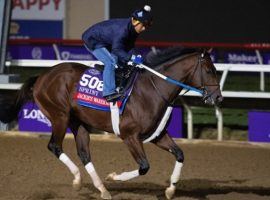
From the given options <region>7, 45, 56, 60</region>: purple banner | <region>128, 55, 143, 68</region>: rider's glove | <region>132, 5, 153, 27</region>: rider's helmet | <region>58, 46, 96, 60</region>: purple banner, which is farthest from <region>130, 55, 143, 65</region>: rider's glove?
<region>7, 45, 56, 60</region>: purple banner

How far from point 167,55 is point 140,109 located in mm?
601

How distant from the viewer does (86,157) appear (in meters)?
7.09

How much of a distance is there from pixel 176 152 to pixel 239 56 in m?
6.42

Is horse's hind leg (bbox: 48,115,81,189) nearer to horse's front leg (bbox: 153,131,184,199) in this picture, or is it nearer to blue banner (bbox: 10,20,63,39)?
horse's front leg (bbox: 153,131,184,199)

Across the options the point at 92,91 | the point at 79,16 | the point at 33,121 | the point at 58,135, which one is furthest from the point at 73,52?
the point at 92,91

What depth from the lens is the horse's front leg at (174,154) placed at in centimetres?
665

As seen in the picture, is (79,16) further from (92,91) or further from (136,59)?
(136,59)

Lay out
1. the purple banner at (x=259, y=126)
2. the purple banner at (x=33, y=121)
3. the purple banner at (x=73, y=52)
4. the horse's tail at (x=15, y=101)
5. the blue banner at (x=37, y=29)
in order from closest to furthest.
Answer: the horse's tail at (x=15, y=101), the purple banner at (x=259, y=126), the purple banner at (x=33, y=121), the purple banner at (x=73, y=52), the blue banner at (x=37, y=29)

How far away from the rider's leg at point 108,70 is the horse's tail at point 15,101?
3.19ft

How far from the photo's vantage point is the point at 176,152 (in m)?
6.75

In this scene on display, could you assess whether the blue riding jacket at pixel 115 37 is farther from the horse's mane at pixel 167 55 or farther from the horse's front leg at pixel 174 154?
the horse's front leg at pixel 174 154

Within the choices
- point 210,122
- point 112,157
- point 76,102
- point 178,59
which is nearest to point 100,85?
point 76,102

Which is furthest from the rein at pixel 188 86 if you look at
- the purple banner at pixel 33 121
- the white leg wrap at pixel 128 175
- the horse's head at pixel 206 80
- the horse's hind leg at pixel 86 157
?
the purple banner at pixel 33 121

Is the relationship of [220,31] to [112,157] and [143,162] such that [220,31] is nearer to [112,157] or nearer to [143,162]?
[112,157]
